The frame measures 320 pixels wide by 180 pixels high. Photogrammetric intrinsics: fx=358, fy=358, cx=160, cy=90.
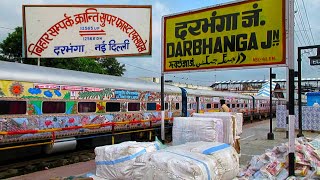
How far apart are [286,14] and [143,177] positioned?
4.09 m

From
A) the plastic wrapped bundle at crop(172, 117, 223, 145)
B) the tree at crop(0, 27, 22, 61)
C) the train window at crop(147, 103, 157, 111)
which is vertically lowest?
the plastic wrapped bundle at crop(172, 117, 223, 145)

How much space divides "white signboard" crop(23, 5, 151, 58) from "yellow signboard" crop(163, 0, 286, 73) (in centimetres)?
608

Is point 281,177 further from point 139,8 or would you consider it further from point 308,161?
point 139,8

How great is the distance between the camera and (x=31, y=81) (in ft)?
33.3

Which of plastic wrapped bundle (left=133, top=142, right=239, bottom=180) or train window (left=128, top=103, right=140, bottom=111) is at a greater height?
train window (left=128, top=103, right=140, bottom=111)

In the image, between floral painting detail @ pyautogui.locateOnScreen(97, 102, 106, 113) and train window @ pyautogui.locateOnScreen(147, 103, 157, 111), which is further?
train window @ pyautogui.locateOnScreen(147, 103, 157, 111)

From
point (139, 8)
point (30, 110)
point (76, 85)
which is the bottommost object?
point (30, 110)

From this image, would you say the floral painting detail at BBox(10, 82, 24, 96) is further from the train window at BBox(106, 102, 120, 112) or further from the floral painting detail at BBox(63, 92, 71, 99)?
the train window at BBox(106, 102, 120, 112)

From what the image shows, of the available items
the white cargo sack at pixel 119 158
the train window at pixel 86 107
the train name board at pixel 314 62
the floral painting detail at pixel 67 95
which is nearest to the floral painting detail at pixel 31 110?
the floral painting detail at pixel 67 95

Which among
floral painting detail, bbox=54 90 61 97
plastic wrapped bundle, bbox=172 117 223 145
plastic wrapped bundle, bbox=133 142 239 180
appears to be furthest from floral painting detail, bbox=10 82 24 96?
plastic wrapped bundle, bbox=133 142 239 180

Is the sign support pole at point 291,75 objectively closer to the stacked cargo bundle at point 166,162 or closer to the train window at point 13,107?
the stacked cargo bundle at point 166,162

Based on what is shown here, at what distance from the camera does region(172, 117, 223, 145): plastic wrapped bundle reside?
7320 millimetres

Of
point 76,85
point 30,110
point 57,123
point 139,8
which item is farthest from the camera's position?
point 139,8

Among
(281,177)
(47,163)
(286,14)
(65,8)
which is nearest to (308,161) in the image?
(281,177)
